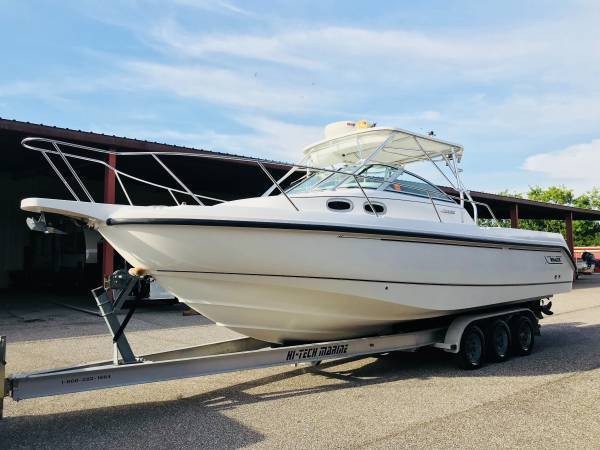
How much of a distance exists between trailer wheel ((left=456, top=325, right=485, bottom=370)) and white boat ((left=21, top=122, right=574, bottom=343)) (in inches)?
11.0

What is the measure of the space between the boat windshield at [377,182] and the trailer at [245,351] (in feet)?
5.13

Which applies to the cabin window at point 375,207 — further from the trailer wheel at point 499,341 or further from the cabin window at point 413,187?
the trailer wheel at point 499,341

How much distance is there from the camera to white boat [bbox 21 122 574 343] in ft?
13.5

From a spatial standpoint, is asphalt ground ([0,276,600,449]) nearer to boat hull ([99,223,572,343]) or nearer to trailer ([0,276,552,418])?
trailer ([0,276,552,418])

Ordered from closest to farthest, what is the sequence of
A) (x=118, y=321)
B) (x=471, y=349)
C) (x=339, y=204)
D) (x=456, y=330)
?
(x=118, y=321)
(x=339, y=204)
(x=456, y=330)
(x=471, y=349)

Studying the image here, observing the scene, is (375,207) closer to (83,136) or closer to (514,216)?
(83,136)

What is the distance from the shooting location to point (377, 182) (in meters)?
5.52

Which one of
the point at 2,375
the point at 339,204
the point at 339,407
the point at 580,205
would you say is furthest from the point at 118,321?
the point at 580,205

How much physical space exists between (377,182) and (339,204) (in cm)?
70

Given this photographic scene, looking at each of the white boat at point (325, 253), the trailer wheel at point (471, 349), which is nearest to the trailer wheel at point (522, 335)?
the white boat at point (325, 253)

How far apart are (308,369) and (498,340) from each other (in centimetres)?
232

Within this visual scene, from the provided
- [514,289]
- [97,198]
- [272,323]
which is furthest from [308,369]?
[97,198]

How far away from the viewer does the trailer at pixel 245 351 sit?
352cm

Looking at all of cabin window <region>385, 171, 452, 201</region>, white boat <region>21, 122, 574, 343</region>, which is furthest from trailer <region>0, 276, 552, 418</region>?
cabin window <region>385, 171, 452, 201</region>
